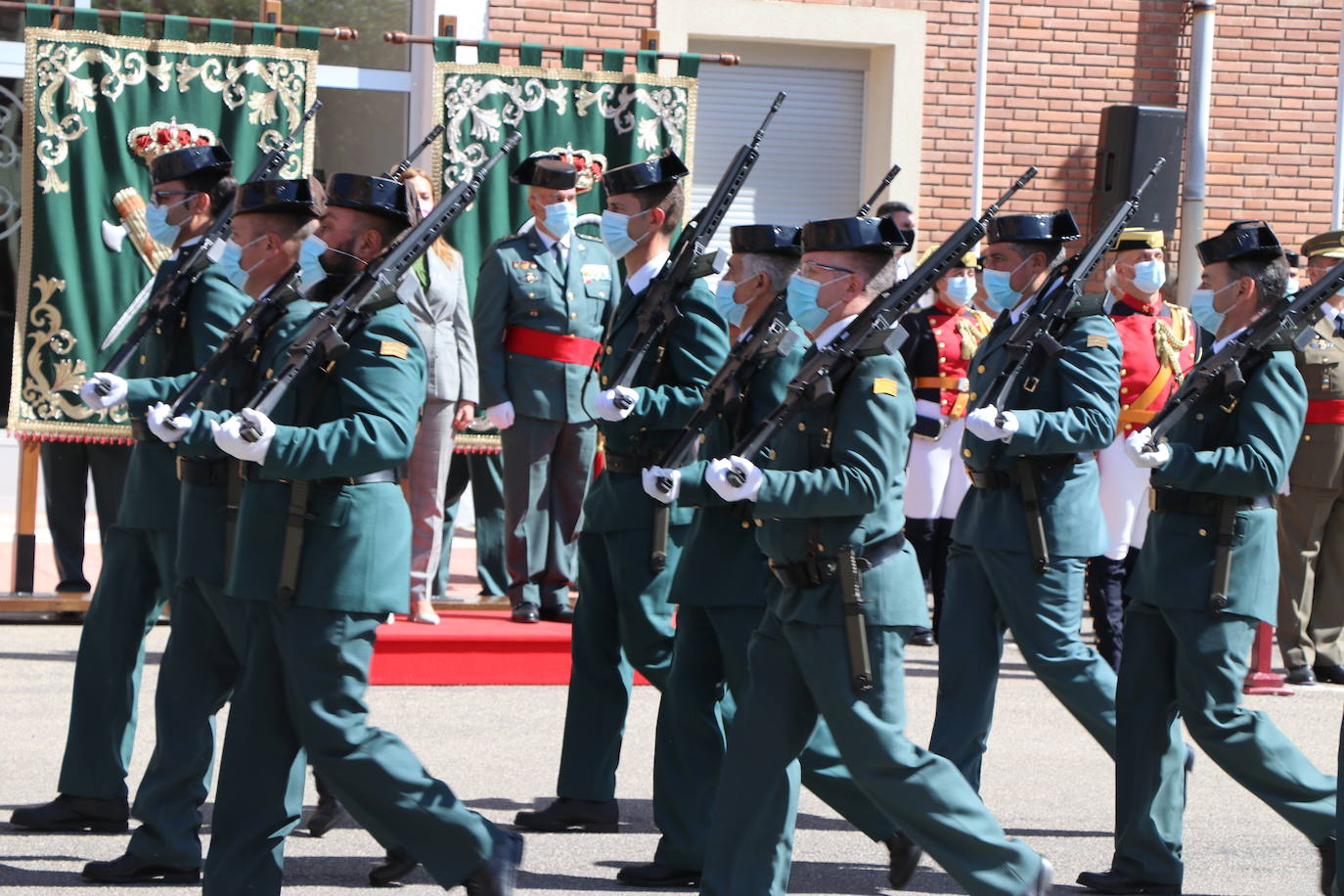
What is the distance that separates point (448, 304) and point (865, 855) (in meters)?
3.66

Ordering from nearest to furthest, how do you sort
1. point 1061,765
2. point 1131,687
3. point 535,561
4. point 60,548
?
point 1131,687 < point 1061,765 < point 535,561 < point 60,548

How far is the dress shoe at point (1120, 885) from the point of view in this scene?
5355 millimetres

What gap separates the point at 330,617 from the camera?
455 centimetres

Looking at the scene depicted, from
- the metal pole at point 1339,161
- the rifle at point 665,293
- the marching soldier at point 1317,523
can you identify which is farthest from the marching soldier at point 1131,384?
the metal pole at point 1339,161

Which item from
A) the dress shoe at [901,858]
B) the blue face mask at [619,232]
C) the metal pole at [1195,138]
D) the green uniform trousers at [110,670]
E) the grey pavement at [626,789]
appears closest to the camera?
the dress shoe at [901,858]

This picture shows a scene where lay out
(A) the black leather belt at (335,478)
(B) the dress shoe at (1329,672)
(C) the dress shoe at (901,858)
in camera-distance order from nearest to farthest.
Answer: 1. (A) the black leather belt at (335,478)
2. (C) the dress shoe at (901,858)
3. (B) the dress shoe at (1329,672)

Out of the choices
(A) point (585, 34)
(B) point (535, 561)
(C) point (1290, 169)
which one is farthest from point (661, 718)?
(C) point (1290, 169)

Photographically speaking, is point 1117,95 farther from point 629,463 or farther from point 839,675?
point 839,675

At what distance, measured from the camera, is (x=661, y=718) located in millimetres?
5461

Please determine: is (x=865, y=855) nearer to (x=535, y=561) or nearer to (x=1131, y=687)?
(x=1131, y=687)

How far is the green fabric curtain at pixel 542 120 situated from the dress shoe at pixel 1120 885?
493 centimetres

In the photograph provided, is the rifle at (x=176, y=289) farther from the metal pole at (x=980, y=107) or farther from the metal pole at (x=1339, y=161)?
the metal pole at (x=1339, y=161)

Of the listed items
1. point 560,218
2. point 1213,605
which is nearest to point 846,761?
point 1213,605

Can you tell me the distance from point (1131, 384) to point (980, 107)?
4.57 metres
